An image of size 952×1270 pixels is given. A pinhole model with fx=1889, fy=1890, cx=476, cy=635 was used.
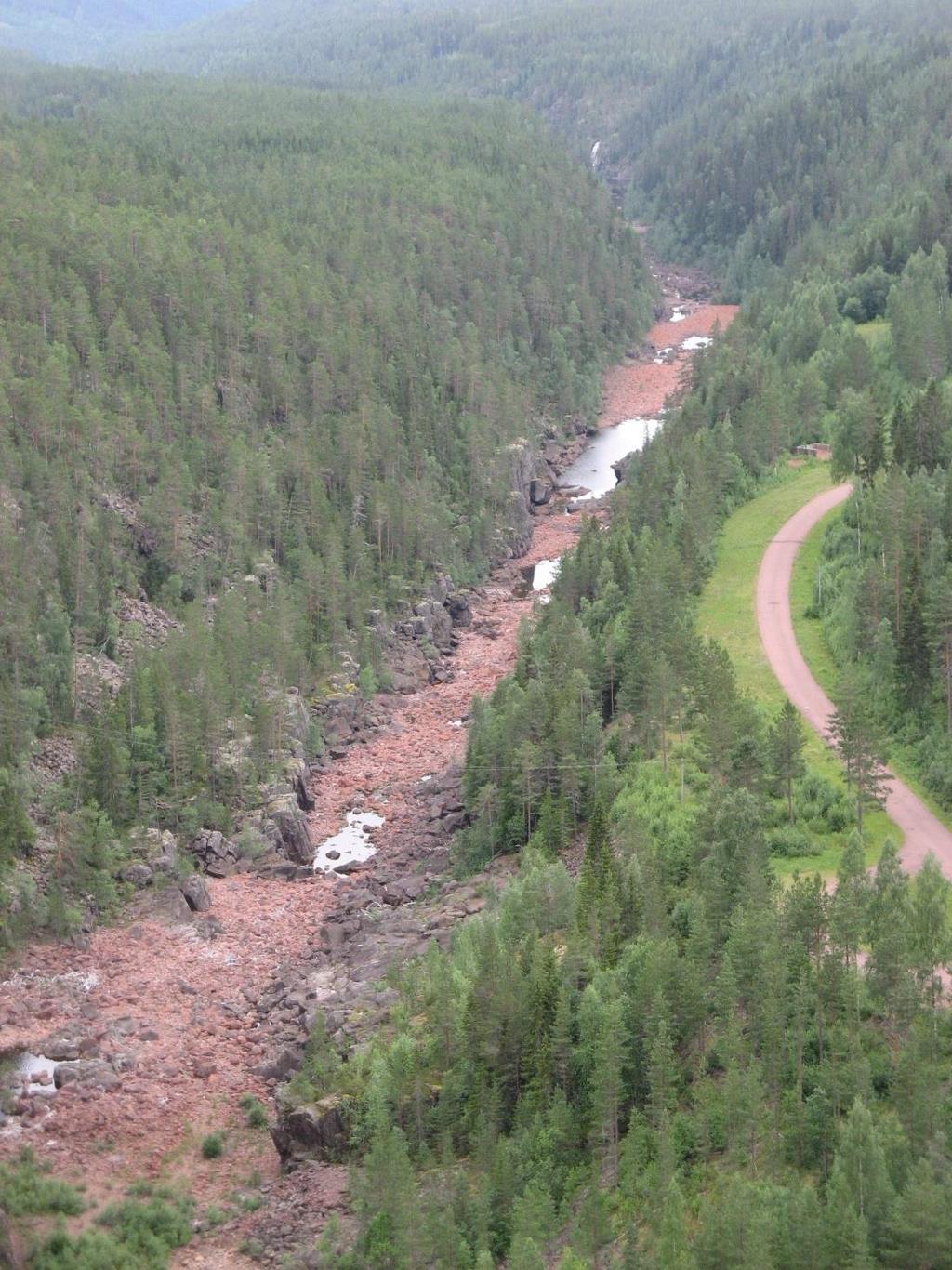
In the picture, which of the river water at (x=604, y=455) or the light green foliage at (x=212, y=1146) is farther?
the river water at (x=604, y=455)

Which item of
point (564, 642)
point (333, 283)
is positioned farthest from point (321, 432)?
point (564, 642)

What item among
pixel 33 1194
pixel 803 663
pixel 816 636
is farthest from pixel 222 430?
pixel 33 1194

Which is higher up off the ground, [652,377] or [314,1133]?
[652,377]

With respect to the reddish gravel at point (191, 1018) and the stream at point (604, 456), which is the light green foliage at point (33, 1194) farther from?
the stream at point (604, 456)

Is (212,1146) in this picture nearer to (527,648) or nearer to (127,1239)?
(127,1239)

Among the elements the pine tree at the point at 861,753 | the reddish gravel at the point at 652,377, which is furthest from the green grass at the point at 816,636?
the reddish gravel at the point at 652,377

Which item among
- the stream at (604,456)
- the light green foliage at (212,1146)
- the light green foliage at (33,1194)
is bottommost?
the light green foliage at (212,1146)

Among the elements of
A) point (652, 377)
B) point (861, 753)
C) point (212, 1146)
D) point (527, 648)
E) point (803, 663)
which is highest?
point (861, 753)
